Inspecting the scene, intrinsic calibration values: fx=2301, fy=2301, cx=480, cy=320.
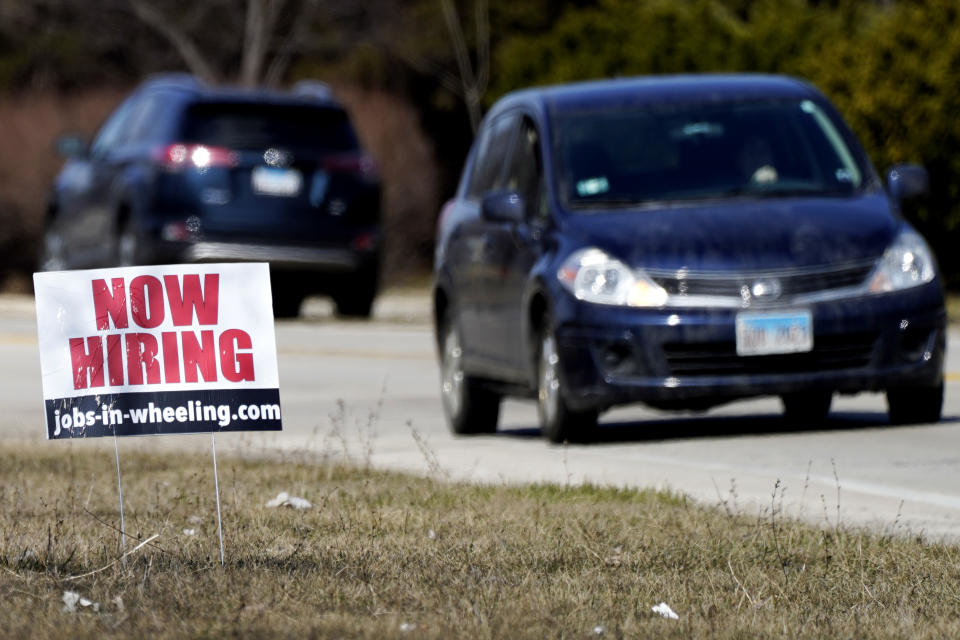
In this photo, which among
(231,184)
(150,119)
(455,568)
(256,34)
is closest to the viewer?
(455,568)

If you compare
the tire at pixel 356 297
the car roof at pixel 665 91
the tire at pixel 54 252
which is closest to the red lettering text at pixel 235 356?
the car roof at pixel 665 91

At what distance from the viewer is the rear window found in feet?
63.0

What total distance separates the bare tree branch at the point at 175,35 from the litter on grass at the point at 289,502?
3372 cm

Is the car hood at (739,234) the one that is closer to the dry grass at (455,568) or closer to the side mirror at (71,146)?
the dry grass at (455,568)

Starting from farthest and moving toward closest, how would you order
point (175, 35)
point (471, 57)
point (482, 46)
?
point (471, 57) → point (175, 35) → point (482, 46)

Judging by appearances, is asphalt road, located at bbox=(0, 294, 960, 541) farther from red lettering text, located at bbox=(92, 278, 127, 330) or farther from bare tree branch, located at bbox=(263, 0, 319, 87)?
bare tree branch, located at bbox=(263, 0, 319, 87)

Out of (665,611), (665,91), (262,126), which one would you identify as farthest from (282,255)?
(665,611)

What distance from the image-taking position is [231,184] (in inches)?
763

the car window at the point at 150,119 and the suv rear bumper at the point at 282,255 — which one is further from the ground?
the car window at the point at 150,119

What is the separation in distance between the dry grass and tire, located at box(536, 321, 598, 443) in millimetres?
1896

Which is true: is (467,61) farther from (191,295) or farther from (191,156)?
(191,295)

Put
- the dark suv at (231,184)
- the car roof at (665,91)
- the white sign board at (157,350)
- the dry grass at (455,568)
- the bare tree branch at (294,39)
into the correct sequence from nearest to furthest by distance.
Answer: the dry grass at (455,568) → the white sign board at (157,350) → the car roof at (665,91) → the dark suv at (231,184) → the bare tree branch at (294,39)

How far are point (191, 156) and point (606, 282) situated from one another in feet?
30.8

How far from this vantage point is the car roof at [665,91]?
11.4m
